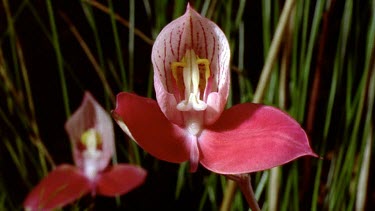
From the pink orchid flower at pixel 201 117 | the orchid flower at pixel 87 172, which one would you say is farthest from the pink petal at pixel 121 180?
the pink orchid flower at pixel 201 117

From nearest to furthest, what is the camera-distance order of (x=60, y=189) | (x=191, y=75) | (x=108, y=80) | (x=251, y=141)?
1. (x=251, y=141)
2. (x=191, y=75)
3. (x=60, y=189)
4. (x=108, y=80)

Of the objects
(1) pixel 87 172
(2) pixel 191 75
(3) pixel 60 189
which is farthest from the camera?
(1) pixel 87 172

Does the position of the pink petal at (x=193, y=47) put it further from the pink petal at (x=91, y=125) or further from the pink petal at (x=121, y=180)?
the pink petal at (x=91, y=125)

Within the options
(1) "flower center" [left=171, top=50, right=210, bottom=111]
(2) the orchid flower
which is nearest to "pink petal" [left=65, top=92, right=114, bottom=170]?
(2) the orchid flower

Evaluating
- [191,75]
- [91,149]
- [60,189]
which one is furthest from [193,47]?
[91,149]

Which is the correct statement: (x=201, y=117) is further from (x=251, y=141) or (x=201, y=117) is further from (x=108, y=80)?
(x=108, y=80)

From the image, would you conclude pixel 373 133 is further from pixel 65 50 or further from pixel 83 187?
pixel 65 50
